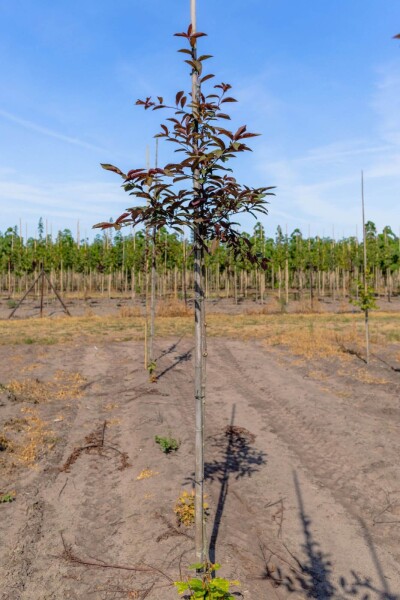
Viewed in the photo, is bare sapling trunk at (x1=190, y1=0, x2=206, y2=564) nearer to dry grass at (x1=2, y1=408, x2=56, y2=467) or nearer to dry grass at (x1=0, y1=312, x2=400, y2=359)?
dry grass at (x1=2, y1=408, x2=56, y2=467)

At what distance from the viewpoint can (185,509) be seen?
5.68 m

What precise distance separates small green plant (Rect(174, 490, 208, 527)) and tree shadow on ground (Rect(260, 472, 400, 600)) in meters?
0.98

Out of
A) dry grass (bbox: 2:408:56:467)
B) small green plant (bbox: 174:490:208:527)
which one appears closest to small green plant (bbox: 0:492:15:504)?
dry grass (bbox: 2:408:56:467)

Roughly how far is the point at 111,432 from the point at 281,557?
4.88 m

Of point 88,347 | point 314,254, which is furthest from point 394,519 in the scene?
point 314,254

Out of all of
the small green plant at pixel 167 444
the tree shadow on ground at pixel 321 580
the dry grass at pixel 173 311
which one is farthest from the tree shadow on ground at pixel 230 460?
the dry grass at pixel 173 311

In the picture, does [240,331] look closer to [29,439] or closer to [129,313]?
[129,313]

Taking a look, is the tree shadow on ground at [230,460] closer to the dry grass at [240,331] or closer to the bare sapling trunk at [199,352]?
the bare sapling trunk at [199,352]

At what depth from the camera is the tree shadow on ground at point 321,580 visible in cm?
436

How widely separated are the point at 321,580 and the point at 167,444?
3.71m

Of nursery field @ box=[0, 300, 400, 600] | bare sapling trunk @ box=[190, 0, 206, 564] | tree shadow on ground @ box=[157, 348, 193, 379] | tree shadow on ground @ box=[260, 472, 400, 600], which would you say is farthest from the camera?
tree shadow on ground @ box=[157, 348, 193, 379]

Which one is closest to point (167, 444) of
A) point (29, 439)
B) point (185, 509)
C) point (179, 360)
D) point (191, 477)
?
point (191, 477)

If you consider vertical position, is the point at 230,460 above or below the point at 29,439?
below

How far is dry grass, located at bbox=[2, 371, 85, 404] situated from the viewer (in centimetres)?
1105
